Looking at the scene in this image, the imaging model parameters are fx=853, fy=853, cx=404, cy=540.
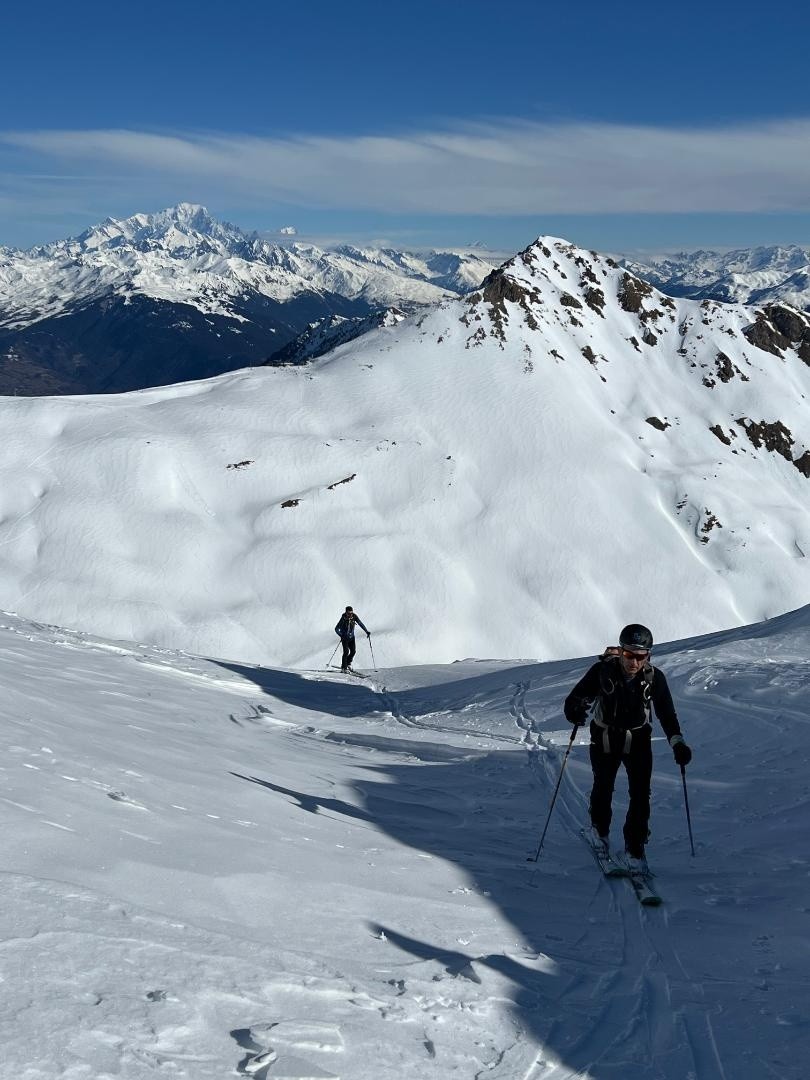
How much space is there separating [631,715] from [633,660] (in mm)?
595

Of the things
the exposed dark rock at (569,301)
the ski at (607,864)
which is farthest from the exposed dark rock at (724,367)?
the ski at (607,864)

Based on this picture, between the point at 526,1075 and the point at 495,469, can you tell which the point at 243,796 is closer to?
the point at 526,1075

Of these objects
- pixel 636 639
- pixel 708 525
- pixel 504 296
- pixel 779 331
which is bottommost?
pixel 636 639

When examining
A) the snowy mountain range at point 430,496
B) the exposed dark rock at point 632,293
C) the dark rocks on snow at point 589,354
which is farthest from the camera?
the exposed dark rock at point 632,293

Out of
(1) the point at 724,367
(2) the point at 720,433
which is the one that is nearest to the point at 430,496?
(2) the point at 720,433

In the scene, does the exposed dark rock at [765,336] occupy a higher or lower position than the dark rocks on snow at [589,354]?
higher

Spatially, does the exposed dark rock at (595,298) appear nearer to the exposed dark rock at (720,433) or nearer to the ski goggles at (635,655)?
the exposed dark rock at (720,433)

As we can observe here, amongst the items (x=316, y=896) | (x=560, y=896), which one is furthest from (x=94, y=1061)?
(x=560, y=896)

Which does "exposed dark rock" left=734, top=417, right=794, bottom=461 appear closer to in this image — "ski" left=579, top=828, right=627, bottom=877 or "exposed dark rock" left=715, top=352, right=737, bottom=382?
"exposed dark rock" left=715, top=352, right=737, bottom=382

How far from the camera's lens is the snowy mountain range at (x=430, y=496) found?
188 feet

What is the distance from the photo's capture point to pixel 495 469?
79.6 m

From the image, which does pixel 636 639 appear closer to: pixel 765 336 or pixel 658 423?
pixel 658 423

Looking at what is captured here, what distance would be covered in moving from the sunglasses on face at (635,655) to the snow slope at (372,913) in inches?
88.1

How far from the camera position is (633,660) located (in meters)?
8.56
